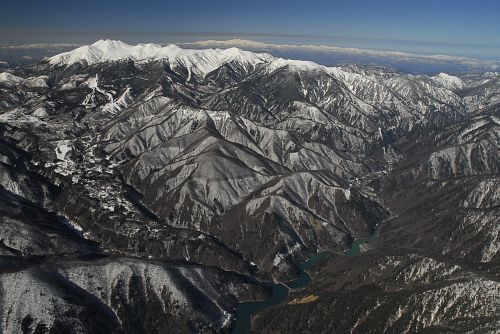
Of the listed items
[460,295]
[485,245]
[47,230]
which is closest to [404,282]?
[460,295]

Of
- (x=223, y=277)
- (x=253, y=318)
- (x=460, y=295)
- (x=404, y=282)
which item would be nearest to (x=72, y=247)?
(x=223, y=277)

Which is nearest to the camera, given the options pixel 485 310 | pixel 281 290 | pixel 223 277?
pixel 485 310

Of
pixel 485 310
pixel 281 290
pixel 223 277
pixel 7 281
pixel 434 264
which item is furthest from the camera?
pixel 281 290

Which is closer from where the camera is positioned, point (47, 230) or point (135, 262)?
point (135, 262)

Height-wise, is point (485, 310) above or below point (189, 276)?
above

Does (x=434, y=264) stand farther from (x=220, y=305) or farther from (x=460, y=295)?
(x=220, y=305)

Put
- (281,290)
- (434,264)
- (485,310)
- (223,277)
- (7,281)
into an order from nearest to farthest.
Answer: (485,310) → (7,281) → (434,264) → (223,277) → (281,290)

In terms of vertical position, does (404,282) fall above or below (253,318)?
above

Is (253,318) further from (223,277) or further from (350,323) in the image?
(350,323)

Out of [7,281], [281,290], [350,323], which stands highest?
[7,281]
